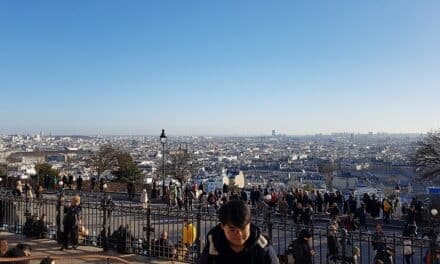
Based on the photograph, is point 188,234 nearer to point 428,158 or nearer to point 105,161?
point 105,161

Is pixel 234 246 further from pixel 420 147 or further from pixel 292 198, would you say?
pixel 420 147

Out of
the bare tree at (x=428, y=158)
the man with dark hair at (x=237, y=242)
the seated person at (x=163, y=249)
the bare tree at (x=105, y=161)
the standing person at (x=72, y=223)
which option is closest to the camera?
the man with dark hair at (x=237, y=242)

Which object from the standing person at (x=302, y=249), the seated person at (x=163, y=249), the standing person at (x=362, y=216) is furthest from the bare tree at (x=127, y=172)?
the standing person at (x=302, y=249)

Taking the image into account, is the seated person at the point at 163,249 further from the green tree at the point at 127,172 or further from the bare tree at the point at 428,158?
the bare tree at the point at 428,158

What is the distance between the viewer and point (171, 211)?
35.8ft

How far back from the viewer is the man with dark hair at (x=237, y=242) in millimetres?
3480

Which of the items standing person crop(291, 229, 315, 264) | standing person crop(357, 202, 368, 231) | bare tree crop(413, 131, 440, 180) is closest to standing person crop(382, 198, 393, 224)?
standing person crop(357, 202, 368, 231)

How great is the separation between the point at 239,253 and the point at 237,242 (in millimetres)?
83

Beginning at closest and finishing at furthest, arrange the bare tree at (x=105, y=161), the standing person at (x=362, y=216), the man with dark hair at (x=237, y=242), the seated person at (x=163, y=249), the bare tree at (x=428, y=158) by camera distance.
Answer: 1. the man with dark hair at (x=237, y=242)
2. the seated person at (x=163, y=249)
3. the standing person at (x=362, y=216)
4. the bare tree at (x=105, y=161)
5. the bare tree at (x=428, y=158)

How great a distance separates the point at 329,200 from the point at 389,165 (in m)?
133

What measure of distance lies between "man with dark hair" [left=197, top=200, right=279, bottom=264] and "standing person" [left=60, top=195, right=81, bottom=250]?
7.71 meters

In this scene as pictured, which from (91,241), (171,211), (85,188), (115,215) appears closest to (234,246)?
(171,211)

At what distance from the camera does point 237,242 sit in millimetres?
3531

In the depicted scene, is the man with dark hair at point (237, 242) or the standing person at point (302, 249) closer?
the man with dark hair at point (237, 242)
